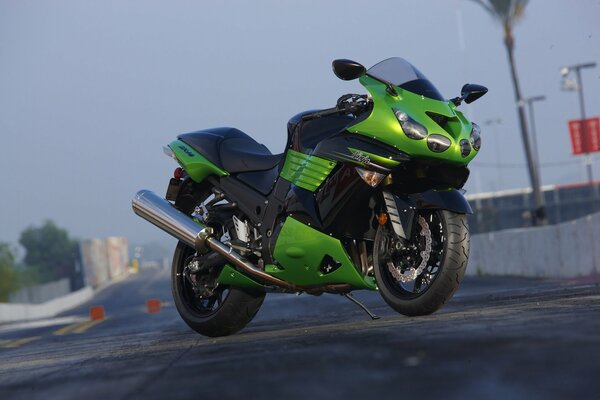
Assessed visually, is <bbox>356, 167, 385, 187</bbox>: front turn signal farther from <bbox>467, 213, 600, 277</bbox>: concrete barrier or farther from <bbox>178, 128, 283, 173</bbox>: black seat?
<bbox>467, 213, 600, 277</bbox>: concrete barrier

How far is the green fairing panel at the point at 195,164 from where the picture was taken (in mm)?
8555

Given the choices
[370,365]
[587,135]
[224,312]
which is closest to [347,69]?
[224,312]

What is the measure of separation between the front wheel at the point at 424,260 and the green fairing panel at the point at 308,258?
0.19m

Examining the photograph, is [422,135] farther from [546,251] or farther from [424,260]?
[546,251]

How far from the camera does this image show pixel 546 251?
19.7 meters

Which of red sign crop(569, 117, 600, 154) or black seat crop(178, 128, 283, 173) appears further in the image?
red sign crop(569, 117, 600, 154)

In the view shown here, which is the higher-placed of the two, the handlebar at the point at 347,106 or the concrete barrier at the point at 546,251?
the handlebar at the point at 347,106

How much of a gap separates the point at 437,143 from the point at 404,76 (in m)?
0.72

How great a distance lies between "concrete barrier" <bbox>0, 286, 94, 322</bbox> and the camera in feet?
129

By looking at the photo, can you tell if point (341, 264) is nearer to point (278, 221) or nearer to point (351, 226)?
point (351, 226)

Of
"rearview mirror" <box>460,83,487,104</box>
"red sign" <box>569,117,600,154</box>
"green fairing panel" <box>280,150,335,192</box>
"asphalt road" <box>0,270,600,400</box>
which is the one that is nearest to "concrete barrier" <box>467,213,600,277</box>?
"rearview mirror" <box>460,83,487,104</box>

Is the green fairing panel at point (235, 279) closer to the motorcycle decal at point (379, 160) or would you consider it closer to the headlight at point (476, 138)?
the motorcycle decal at point (379, 160)

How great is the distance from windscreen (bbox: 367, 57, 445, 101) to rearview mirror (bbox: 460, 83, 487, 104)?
0.44 meters

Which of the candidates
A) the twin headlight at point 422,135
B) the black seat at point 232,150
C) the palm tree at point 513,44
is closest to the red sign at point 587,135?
the palm tree at point 513,44
